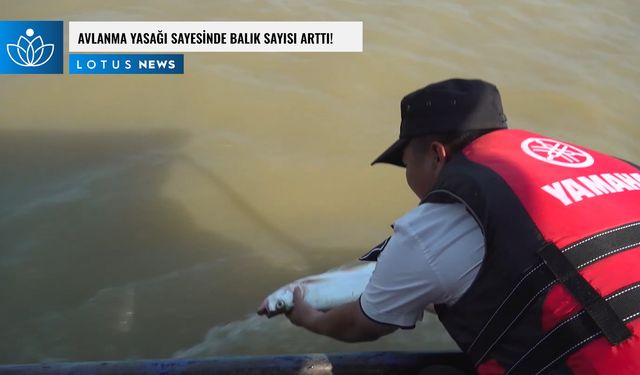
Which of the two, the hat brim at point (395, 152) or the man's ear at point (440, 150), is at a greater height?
the man's ear at point (440, 150)

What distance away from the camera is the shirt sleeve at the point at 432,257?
5.47 feet

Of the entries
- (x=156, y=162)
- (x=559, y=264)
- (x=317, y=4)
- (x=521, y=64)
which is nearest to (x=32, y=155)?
(x=156, y=162)

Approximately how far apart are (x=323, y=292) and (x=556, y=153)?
1.30 m

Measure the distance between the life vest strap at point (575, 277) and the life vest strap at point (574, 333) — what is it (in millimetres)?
24

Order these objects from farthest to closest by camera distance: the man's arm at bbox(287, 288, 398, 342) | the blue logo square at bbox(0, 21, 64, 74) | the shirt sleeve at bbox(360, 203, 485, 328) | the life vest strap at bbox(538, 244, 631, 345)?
the blue logo square at bbox(0, 21, 64, 74)
the man's arm at bbox(287, 288, 398, 342)
the shirt sleeve at bbox(360, 203, 485, 328)
the life vest strap at bbox(538, 244, 631, 345)

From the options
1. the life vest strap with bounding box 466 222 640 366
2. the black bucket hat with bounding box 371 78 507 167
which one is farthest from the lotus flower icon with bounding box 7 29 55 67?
the life vest strap with bounding box 466 222 640 366

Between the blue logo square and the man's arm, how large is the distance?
4017 mm

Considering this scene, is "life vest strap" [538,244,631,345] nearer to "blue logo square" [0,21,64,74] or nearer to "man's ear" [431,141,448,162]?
"man's ear" [431,141,448,162]

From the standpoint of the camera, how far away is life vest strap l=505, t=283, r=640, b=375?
1.50 m

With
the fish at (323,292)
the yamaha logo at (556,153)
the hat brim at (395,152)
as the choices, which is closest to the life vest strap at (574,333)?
the yamaha logo at (556,153)

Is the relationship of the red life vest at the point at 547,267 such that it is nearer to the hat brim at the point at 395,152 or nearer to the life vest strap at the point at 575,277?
the life vest strap at the point at 575,277

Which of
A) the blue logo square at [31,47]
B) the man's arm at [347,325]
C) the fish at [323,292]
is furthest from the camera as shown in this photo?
the blue logo square at [31,47]

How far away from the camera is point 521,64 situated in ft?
20.0

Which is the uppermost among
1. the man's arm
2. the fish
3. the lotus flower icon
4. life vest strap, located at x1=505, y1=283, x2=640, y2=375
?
the lotus flower icon
